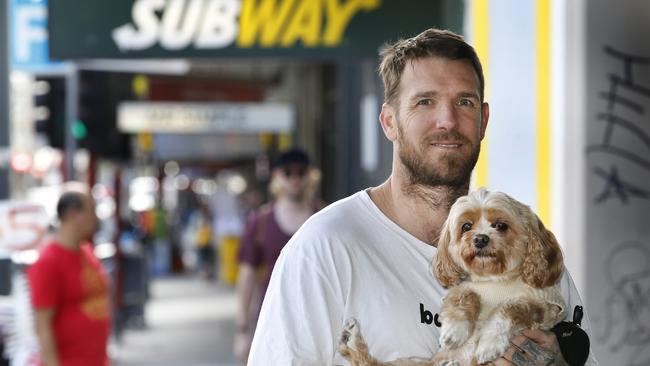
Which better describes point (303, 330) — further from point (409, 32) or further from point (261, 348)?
point (409, 32)

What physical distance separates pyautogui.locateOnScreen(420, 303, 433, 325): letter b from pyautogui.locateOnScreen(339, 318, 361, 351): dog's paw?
0.14 metres

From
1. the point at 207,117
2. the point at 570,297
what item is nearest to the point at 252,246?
the point at 570,297

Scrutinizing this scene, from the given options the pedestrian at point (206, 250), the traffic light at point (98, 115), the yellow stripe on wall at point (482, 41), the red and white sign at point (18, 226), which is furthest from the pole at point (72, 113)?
the pedestrian at point (206, 250)

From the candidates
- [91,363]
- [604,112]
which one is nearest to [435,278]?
[604,112]

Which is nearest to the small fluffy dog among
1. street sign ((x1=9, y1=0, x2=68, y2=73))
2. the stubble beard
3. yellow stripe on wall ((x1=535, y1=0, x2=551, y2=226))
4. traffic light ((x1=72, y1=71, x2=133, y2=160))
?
the stubble beard

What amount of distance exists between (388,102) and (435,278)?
447 mm

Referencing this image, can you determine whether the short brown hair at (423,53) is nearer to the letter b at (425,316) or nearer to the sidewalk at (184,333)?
the letter b at (425,316)

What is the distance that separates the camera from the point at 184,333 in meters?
17.2

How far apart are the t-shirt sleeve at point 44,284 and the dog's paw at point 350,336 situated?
4365mm

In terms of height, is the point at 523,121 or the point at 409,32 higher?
the point at 409,32

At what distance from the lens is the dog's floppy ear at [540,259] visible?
243cm

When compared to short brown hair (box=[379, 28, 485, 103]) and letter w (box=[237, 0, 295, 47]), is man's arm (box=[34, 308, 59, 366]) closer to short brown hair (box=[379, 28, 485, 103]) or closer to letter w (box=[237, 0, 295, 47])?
letter w (box=[237, 0, 295, 47])

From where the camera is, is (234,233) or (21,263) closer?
(21,263)

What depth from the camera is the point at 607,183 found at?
18.7 ft
